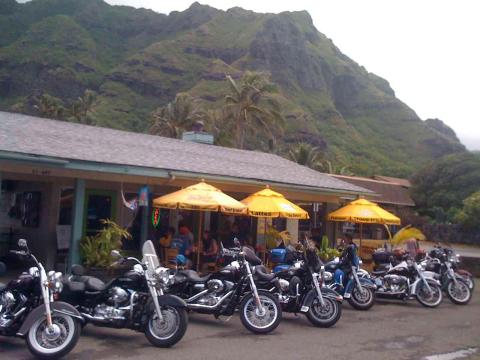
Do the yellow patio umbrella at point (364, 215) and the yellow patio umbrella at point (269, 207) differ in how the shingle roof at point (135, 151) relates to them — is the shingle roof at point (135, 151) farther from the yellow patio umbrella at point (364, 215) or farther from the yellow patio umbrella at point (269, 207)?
the yellow patio umbrella at point (269, 207)

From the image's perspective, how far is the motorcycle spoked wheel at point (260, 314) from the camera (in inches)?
323

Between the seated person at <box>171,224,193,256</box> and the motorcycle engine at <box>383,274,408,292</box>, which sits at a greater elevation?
the seated person at <box>171,224,193,256</box>

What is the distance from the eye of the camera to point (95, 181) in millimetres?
13961

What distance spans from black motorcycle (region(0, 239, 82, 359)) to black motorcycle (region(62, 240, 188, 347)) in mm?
599

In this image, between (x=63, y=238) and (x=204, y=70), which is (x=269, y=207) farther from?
(x=204, y=70)

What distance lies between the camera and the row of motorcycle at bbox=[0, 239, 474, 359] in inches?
254

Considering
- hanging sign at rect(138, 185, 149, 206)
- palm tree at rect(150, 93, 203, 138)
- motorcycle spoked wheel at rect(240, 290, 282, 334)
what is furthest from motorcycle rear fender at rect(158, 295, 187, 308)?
palm tree at rect(150, 93, 203, 138)

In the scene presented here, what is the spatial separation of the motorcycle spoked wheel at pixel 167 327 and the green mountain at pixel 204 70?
54936 millimetres

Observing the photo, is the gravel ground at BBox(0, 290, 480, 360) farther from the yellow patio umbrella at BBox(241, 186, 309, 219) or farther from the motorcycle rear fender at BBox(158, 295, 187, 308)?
the yellow patio umbrella at BBox(241, 186, 309, 219)

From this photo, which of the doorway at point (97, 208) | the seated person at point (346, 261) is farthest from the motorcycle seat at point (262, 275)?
the doorway at point (97, 208)

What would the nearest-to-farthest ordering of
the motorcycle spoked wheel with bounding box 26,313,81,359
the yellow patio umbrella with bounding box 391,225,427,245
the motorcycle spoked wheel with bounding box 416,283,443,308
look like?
the motorcycle spoked wheel with bounding box 26,313,81,359 < the motorcycle spoked wheel with bounding box 416,283,443,308 < the yellow patio umbrella with bounding box 391,225,427,245

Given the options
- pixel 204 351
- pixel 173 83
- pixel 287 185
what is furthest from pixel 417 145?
pixel 204 351

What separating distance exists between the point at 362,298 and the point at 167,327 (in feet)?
16.9

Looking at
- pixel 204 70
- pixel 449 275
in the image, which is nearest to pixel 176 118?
pixel 449 275
